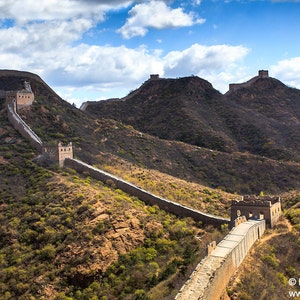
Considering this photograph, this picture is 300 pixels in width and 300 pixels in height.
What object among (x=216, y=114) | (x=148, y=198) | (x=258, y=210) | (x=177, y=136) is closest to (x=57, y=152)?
(x=148, y=198)

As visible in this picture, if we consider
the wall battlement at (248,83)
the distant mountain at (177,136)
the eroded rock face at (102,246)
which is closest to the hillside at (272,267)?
the eroded rock face at (102,246)

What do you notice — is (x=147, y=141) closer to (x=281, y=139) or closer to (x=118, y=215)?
(x=281, y=139)

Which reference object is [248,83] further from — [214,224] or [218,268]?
[218,268]

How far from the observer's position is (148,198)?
1502 inches

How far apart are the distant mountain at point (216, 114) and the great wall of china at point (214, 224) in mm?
32466

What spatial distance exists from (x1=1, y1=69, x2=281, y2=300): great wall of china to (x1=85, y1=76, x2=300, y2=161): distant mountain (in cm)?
3247

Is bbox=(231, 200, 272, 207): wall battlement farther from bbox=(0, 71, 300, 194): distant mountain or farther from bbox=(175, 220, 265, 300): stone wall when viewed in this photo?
bbox=(0, 71, 300, 194): distant mountain

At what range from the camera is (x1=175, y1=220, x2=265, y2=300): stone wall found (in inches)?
749

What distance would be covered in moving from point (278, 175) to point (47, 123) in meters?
29.6

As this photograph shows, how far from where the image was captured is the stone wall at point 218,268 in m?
19.0

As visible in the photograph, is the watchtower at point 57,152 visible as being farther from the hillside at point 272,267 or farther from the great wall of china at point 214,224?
the hillside at point 272,267

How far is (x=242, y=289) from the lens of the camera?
21.3m

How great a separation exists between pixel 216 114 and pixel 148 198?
49277 millimetres

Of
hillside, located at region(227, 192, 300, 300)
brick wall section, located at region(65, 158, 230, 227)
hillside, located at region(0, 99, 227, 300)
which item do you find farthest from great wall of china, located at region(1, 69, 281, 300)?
hillside, located at region(0, 99, 227, 300)
